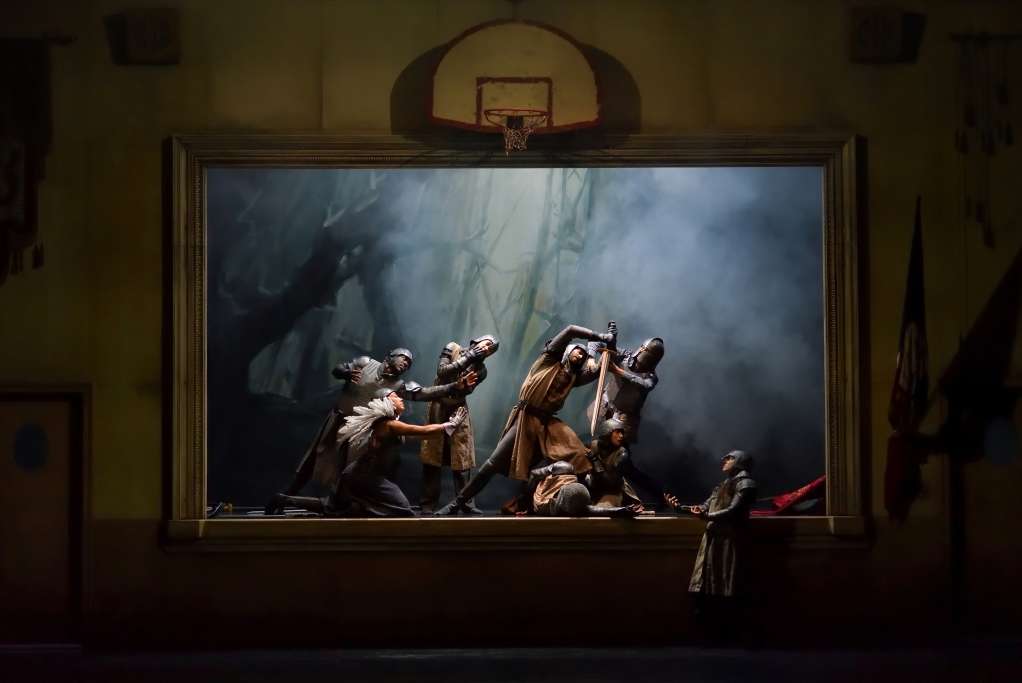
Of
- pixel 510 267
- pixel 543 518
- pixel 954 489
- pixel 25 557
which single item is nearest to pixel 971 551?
pixel 954 489

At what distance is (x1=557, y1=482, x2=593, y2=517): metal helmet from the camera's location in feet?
36.1

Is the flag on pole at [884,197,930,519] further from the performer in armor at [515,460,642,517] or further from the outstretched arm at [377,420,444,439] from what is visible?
the outstretched arm at [377,420,444,439]

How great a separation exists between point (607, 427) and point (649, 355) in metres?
0.71

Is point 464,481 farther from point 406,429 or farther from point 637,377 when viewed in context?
point 637,377

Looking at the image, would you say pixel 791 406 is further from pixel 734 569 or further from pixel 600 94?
pixel 600 94

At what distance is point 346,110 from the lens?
11.1 m

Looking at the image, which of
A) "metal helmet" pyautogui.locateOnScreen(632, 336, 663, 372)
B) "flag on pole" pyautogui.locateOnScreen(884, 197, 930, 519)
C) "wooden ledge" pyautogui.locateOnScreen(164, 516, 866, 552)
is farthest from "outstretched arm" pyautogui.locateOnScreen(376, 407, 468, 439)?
"flag on pole" pyautogui.locateOnScreen(884, 197, 930, 519)

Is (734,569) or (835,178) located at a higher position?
(835,178)

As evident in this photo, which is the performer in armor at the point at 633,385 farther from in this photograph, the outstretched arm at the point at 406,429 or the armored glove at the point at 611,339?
the outstretched arm at the point at 406,429

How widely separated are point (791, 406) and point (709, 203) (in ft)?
6.25

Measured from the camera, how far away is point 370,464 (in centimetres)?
1130

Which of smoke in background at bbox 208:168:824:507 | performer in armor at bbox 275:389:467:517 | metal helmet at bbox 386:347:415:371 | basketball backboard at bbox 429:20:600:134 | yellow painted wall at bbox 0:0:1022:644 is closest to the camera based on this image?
basketball backboard at bbox 429:20:600:134

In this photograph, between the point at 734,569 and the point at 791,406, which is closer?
the point at 734,569

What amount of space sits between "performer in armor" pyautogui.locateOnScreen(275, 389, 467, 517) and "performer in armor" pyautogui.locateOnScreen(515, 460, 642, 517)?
0.88 metres
